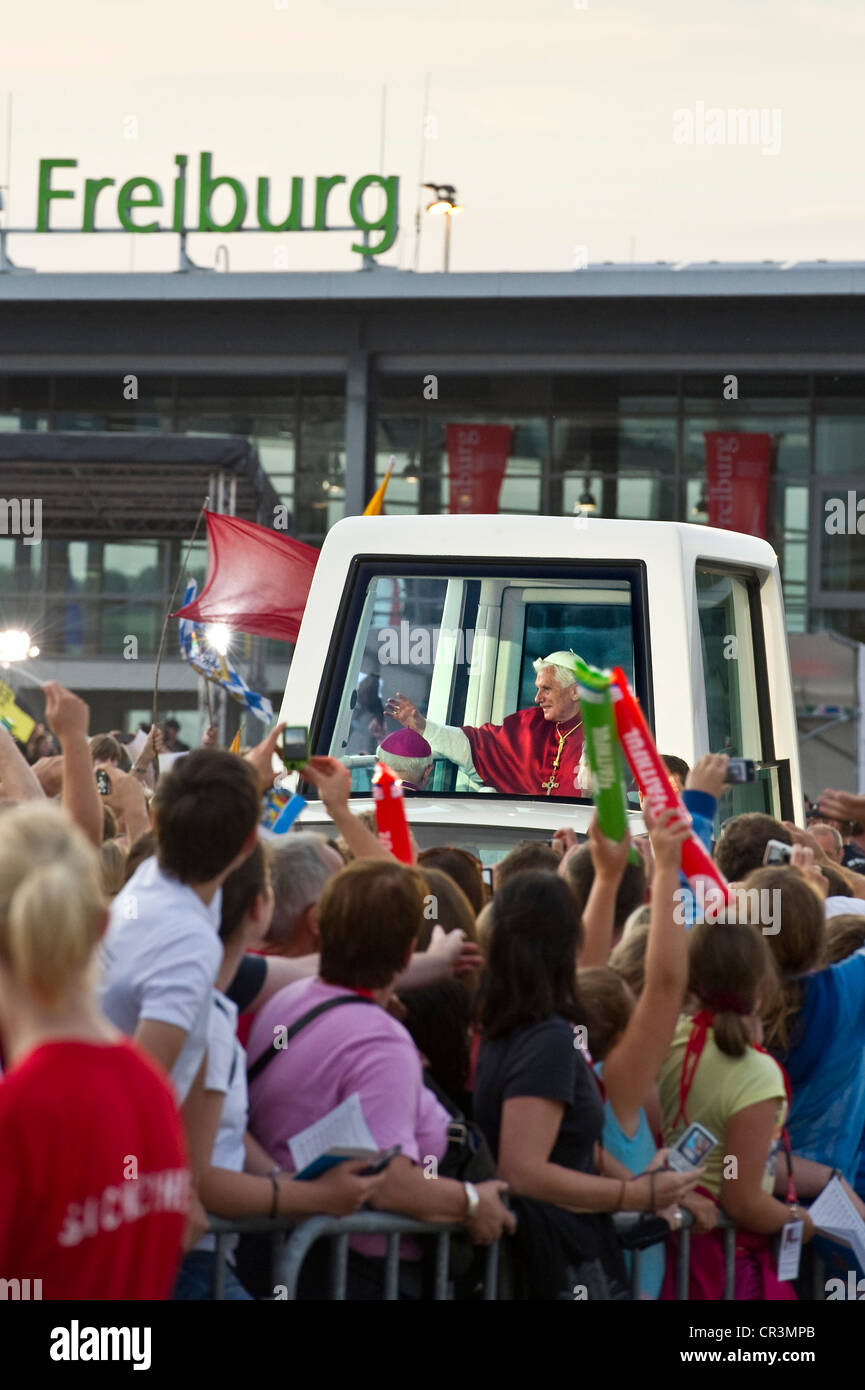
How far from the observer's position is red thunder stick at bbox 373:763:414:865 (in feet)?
14.2

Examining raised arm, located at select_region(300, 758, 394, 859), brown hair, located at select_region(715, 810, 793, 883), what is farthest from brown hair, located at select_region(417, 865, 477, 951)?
brown hair, located at select_region(715, 810, 793, 883)

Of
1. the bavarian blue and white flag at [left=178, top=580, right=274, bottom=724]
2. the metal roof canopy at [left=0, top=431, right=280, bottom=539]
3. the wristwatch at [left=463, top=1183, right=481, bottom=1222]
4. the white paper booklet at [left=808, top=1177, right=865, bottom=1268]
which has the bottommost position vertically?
the white paper booklet at [left=808, top=1177, right=865, bottom=1268]

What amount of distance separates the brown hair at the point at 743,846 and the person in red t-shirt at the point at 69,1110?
9.28 feet

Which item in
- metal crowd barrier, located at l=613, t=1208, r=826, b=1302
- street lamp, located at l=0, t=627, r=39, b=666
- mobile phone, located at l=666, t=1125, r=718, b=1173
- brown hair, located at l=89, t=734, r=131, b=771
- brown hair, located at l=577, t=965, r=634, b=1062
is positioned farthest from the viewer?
street lamp, located at l=0, t=627, r=39, b=666

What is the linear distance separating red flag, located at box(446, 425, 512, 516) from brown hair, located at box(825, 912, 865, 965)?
20549 millimetres

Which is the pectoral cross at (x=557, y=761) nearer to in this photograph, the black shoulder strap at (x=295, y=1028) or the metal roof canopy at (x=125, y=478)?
the black shoulder strap at (x=295, y=1028)

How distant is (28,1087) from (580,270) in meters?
22.0

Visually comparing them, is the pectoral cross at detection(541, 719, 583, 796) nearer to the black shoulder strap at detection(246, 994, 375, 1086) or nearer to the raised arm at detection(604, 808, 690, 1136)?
the raised arm at detection(604, 808, 690, 1136)

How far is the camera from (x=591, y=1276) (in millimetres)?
3418

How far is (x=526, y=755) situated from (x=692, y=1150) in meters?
3.26

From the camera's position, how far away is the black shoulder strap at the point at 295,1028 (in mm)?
3287

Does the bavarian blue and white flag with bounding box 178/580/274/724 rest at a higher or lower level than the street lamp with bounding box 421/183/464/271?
lower

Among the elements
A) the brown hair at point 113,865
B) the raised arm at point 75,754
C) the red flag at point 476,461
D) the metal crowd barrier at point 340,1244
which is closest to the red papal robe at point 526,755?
the brown hair at point 113,865
